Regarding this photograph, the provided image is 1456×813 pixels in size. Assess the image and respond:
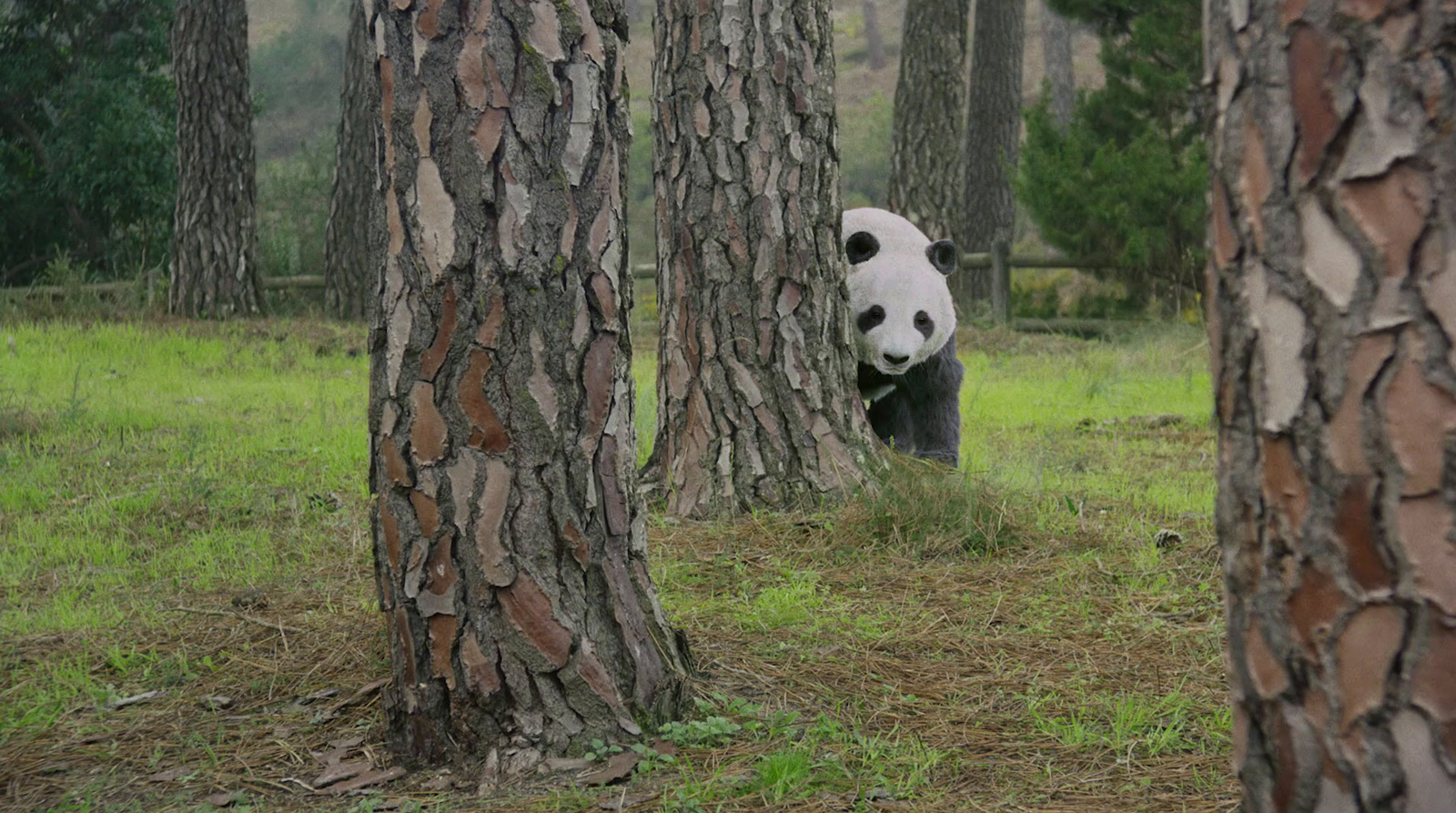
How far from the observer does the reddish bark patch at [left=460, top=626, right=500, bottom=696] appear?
2.63m

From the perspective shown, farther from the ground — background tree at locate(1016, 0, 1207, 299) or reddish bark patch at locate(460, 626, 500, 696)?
background tree at locate(1016, 0, 1207, 299)

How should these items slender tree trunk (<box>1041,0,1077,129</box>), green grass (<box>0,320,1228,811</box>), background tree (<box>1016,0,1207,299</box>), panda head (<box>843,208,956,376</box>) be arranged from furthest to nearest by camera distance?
slender tree trunk (<box>1041,0,1077,129</box>)
background tree (<box>1016,0,1207,299</box>)
panda head (<box>843,208,956,376</box>)
green grass (<box>0,320,1228,811</box>)

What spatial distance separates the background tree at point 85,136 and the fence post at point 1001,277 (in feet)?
31.7

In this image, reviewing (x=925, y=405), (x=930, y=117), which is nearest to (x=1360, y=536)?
(x=925, y=405)

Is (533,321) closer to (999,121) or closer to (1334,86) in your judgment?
(1334,86)

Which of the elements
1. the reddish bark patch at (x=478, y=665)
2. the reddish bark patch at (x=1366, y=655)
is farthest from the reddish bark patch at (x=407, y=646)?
the reddish bark patch at (x=1366, y=655)

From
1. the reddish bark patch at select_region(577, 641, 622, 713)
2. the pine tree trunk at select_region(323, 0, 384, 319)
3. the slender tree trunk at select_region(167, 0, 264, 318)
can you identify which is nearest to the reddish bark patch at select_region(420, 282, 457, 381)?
the reddish bark patch at select_region(577, 641, 622, 713)

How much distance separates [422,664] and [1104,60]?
1371 cm

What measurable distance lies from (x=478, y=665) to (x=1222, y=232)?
1690 millimetres

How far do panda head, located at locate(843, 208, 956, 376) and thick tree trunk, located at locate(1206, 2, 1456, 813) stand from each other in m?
3.41

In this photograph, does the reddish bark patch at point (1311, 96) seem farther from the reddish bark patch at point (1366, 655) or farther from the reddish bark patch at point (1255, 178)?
Result: the reddish bark patch at point (1366, 655)

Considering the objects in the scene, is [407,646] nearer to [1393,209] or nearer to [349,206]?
[1393,209]

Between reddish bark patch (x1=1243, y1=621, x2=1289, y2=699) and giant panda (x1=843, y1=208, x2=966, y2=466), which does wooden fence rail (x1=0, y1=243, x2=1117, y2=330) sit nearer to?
giant panda (x1=843, y1=208, x2=966, y2=466)

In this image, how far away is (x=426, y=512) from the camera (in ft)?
8.55
